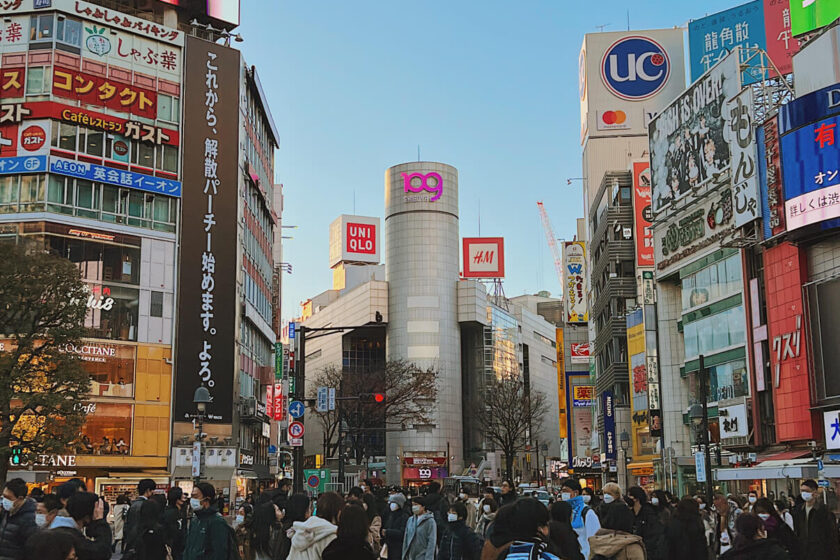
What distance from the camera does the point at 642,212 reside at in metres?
63.9

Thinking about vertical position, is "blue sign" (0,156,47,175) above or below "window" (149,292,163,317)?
above

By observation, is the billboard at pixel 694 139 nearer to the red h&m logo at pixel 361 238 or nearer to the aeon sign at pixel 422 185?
the aeon sign at pixel 422 185

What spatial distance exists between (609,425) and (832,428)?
33.1 metres

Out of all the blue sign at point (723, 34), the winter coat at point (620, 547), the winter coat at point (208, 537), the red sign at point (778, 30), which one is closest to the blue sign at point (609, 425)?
the blue sign at point (723, 34)

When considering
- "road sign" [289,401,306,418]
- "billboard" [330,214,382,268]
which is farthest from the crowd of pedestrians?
"billboard" [330,214,382,268]

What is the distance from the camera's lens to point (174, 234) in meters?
57.9

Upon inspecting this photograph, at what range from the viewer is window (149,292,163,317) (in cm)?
5628

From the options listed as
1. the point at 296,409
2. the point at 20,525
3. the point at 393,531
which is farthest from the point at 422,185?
the point at 20,525

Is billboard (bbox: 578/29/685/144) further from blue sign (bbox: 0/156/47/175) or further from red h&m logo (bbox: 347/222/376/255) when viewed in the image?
red h&m logo (bbox: 347/222/376/255)

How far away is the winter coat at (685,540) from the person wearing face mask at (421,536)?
11.0 feet

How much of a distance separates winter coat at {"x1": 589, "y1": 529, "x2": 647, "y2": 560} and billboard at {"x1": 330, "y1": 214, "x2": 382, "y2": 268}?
143330 mm

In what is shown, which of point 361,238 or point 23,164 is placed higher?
point 361,238

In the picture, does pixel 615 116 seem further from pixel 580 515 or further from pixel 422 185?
pixel 580 515

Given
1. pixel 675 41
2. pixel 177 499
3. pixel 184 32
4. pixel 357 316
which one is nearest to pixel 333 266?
pixel 357 316
